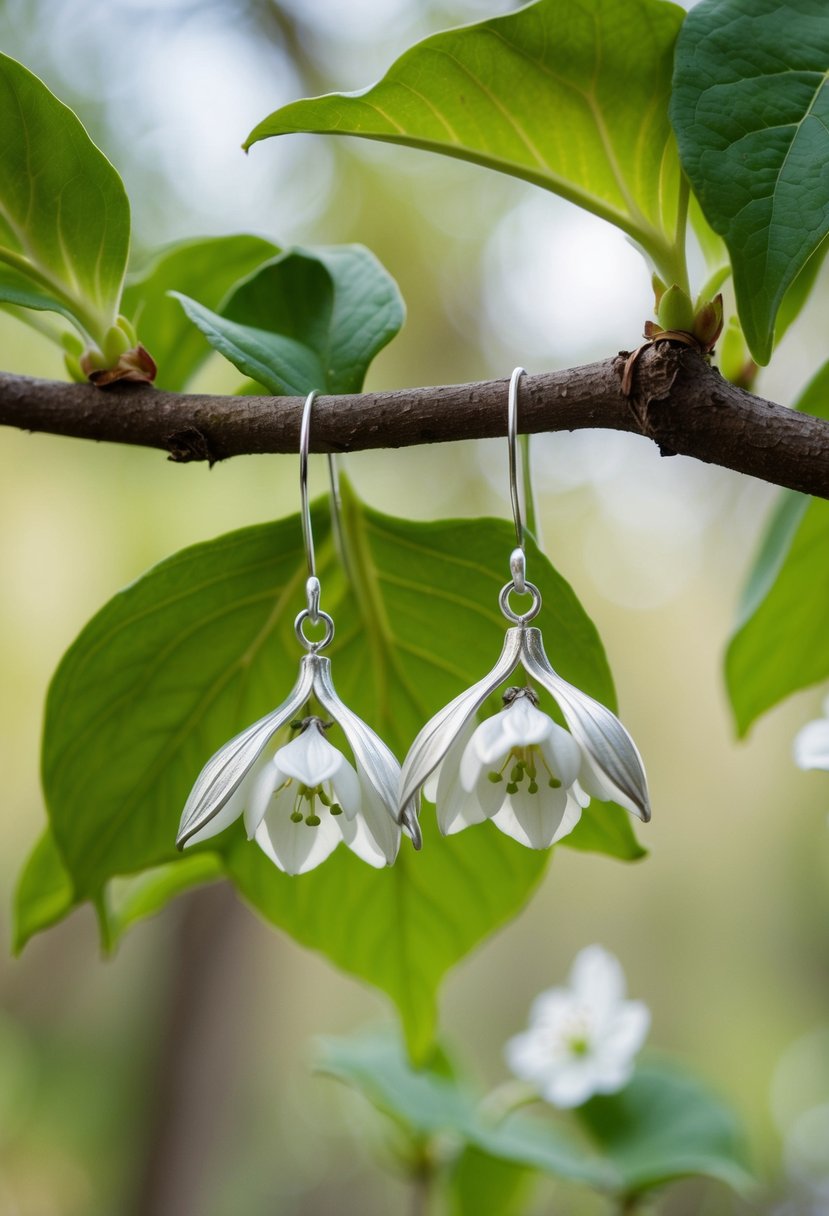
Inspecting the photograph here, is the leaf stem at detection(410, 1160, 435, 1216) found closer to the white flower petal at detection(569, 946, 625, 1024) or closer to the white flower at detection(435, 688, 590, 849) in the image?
the white flower petal at detection(569, 946, 625, 1024)

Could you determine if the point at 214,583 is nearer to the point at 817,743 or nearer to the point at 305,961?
the point at 817,743

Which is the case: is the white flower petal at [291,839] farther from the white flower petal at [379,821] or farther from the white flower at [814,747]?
the white flower at [814,747]

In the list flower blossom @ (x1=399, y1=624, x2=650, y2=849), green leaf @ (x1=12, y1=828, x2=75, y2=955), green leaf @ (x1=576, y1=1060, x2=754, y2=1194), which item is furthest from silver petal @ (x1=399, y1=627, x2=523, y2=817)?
green leaf @ (x1=576, y1=1060, x2=754, y2=1194)

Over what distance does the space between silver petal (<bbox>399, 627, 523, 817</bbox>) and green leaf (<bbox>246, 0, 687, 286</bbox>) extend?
Result: 0.44 ft

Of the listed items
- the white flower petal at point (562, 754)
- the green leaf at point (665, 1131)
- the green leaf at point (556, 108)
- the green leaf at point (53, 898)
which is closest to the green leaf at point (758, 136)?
the green leaf at point (556, 108)

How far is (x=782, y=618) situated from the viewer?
0.44m

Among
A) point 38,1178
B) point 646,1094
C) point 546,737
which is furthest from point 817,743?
point 38,1178

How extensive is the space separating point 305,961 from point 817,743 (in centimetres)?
267

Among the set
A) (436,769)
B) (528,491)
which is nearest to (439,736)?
(436,769)

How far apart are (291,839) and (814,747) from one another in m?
0.20

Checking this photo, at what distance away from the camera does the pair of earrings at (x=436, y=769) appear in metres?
0.26

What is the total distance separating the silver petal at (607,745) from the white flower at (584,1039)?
1.29ft

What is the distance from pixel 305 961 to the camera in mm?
2836

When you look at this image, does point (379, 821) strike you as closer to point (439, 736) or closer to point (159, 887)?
point (439, 736)
